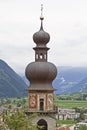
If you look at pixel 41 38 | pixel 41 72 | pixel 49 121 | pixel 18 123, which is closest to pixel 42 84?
pixel 41 72

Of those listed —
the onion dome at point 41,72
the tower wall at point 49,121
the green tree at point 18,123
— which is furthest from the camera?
the tower wall at point 49,121

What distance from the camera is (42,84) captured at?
4488 centimetres

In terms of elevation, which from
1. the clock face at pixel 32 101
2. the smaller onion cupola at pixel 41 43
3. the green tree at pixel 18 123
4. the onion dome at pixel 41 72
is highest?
the smaller onion cupola at pixel 41 43

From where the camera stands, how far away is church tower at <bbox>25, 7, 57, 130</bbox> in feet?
145

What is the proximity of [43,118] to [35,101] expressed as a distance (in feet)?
4.95

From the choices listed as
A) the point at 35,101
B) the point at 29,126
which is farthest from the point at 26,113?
the point at 29,126

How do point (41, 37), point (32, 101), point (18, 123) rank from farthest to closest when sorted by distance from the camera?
point (41, 37) < point (32, 101) < point (18, 123)

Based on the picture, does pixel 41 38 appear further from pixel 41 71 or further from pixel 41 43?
pixel 41 71

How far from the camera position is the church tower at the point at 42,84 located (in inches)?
1736

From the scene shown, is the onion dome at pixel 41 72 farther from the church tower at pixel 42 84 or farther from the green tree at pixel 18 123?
the green tree at pixel 18 123

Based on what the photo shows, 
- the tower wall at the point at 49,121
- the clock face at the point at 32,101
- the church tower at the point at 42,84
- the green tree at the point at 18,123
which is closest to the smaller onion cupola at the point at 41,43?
the church tower at the point at 42,84

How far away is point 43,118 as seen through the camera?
44938 mm

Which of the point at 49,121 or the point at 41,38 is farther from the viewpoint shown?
the point at 41,38

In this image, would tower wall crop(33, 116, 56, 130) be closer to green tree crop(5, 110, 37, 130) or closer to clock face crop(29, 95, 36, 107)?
clock face crop(29, 95, 36, 107)
